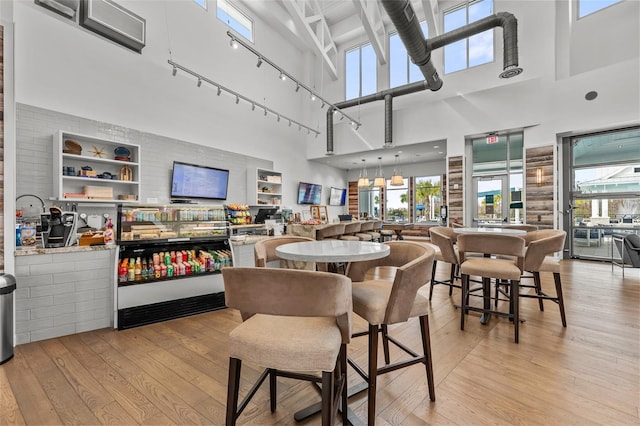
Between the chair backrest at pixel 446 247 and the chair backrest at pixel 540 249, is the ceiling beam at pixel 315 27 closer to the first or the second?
the chair backrest at pixel 446 247

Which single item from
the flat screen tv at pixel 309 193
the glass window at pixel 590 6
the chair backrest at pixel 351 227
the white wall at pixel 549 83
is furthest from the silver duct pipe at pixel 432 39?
the flat screen tv at pixel 309 193

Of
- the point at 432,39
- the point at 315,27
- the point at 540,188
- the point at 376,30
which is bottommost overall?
the point at 540,188

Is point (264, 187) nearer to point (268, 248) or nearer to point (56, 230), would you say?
point (56, 230)

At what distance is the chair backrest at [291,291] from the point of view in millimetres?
1094

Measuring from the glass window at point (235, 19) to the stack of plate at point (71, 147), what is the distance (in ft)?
15.8

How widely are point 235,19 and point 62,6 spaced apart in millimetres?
4191

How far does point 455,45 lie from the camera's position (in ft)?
25.2

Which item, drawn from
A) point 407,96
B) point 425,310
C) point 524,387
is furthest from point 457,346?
point 407,96

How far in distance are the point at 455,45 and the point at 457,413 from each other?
886 cm

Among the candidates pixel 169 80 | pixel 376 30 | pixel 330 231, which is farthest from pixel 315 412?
pixel 376 30

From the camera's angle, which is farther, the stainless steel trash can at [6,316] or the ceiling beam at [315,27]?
the ceiling beam at [315,27]

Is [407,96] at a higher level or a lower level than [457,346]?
higher

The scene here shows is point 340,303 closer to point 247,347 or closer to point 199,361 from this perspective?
point 247,347

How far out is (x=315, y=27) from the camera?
9125mm
